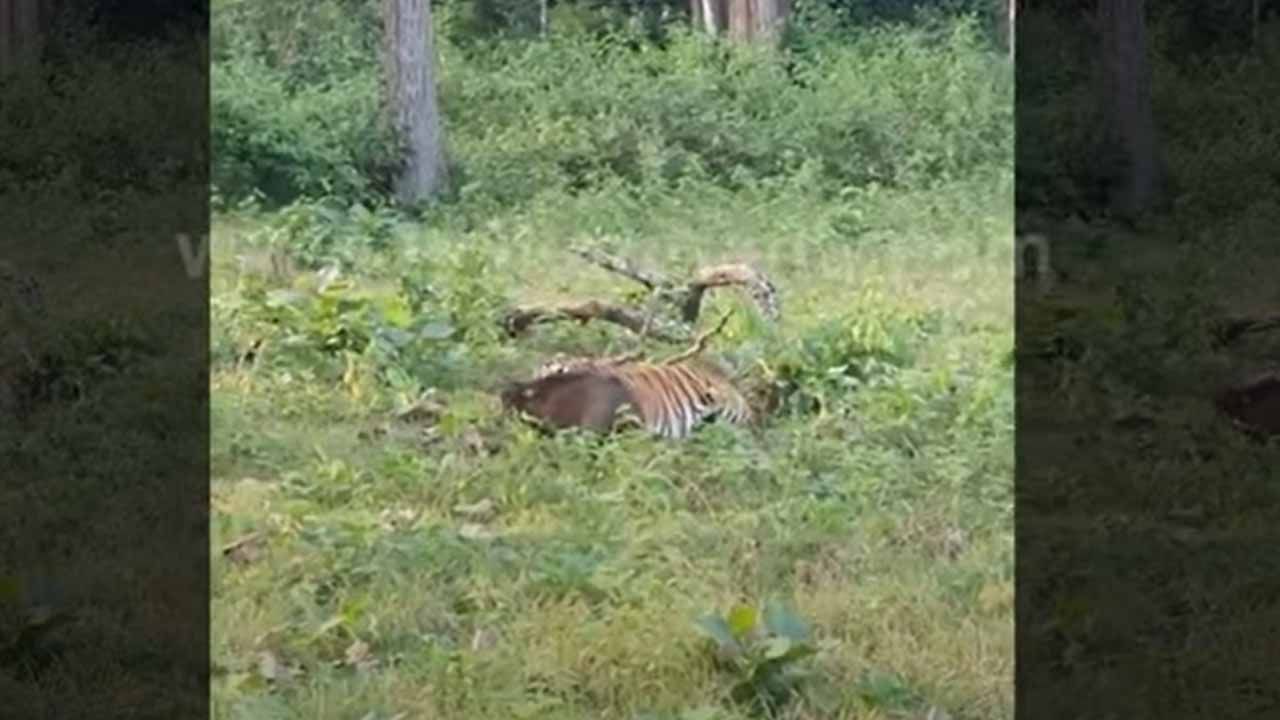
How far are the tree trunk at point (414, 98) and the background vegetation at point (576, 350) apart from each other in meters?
0.03

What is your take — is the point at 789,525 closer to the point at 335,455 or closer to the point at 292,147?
the point at 335,455

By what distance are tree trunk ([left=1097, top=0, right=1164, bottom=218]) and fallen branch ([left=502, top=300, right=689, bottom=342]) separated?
76cm

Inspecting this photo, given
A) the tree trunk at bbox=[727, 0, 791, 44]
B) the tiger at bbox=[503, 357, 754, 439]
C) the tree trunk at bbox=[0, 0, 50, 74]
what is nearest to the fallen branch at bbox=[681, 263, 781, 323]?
the tiger at bbox=[503, 357, 754, 439]

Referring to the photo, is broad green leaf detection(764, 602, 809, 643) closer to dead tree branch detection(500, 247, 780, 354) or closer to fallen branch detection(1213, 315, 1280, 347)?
dead tree branch detection(500, 247, 780, 354)

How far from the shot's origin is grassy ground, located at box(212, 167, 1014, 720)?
3318mm

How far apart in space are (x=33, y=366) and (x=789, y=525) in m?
1.30

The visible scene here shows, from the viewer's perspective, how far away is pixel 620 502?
132 inches

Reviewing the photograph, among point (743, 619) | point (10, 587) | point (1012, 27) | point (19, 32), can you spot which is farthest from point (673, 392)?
point (19, 32)

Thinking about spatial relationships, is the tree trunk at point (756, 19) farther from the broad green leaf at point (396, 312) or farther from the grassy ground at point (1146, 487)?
the broad green leaf at point (396, 312)

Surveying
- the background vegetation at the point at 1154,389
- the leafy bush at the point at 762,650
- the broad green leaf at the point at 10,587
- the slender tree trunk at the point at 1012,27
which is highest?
the slender tree trunk at the point at 1012,27

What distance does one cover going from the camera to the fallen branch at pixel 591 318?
3377mm

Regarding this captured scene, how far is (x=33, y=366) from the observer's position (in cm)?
355

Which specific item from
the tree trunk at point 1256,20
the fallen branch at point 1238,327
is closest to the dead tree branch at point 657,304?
the fallen branch at point 1238,327

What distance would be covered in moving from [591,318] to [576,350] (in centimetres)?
6
